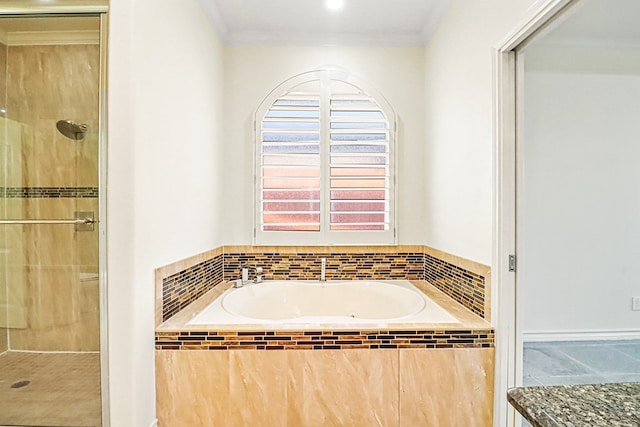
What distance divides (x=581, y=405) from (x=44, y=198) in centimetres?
243

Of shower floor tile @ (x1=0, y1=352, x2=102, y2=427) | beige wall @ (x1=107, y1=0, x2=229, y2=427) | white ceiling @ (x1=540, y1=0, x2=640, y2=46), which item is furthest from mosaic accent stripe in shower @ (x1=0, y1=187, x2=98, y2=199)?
white ceiling @ (x1=540, y1=0, x2=640, y2=46)

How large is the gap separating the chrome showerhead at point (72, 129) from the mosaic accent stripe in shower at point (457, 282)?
2.20m

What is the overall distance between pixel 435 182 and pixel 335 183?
0.76m

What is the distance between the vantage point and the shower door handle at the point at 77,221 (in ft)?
5.73

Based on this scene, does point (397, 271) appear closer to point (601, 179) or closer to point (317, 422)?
point (317, 422)

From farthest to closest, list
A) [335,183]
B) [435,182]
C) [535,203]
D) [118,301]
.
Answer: [535,203] < [335,183] < [435,182] < [118,301]

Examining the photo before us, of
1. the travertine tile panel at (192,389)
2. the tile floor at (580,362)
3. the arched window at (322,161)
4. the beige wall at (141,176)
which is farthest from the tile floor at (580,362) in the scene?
the beige wall at (141,176)

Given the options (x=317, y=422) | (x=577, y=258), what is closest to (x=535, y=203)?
(x=577, y=258)

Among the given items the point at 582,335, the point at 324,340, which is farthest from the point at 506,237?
the point at 582,335

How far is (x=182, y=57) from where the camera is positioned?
6.47 ft

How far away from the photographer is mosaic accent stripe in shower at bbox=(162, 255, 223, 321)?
71.8 inches

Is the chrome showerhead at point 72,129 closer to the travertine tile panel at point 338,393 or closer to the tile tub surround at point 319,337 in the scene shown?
the tile tub surround at point 319,337

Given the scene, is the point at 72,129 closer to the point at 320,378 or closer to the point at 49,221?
the point at 49,221

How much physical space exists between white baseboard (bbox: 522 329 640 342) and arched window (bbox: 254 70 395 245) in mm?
1777
